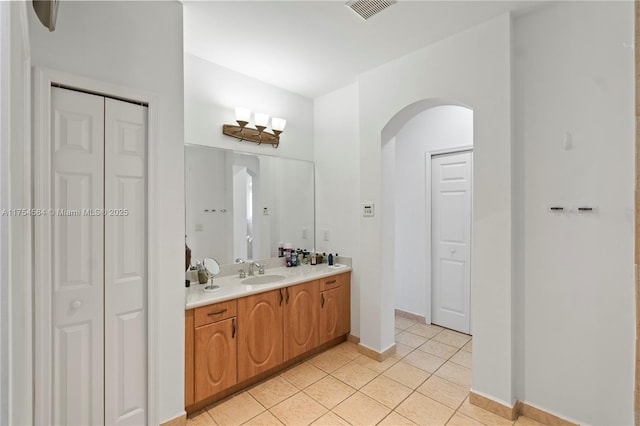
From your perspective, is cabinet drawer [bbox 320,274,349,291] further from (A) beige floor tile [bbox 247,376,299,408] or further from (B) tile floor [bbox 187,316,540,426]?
(A) beige floor tile [bbox 247,376,299,408]

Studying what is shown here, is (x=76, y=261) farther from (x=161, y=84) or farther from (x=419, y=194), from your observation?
(x=419, y=194)

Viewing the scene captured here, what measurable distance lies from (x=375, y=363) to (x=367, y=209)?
4.71ft

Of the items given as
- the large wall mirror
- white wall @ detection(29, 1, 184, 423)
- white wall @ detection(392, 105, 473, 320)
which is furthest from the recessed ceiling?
white wall @ detection(392, 105, 473, 320)

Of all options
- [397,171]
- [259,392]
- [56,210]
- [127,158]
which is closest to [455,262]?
[397,171]

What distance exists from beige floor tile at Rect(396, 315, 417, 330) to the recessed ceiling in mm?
2926

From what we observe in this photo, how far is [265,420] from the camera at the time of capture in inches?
77.0

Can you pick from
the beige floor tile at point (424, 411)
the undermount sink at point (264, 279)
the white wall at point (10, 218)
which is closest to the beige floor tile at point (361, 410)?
the beige floor tile at point (424, 411)

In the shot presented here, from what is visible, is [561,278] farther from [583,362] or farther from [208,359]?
[208,359]

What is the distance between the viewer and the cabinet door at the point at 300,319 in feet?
8.34

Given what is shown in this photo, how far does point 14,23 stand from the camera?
0.85 meters

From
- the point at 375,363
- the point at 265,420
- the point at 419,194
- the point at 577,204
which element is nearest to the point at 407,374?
the point at 375,363

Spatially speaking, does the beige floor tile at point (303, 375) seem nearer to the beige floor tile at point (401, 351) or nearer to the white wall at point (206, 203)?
the beige floor tile at point (401, 351)

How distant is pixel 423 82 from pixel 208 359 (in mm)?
2679

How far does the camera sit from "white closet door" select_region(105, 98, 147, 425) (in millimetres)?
1627
